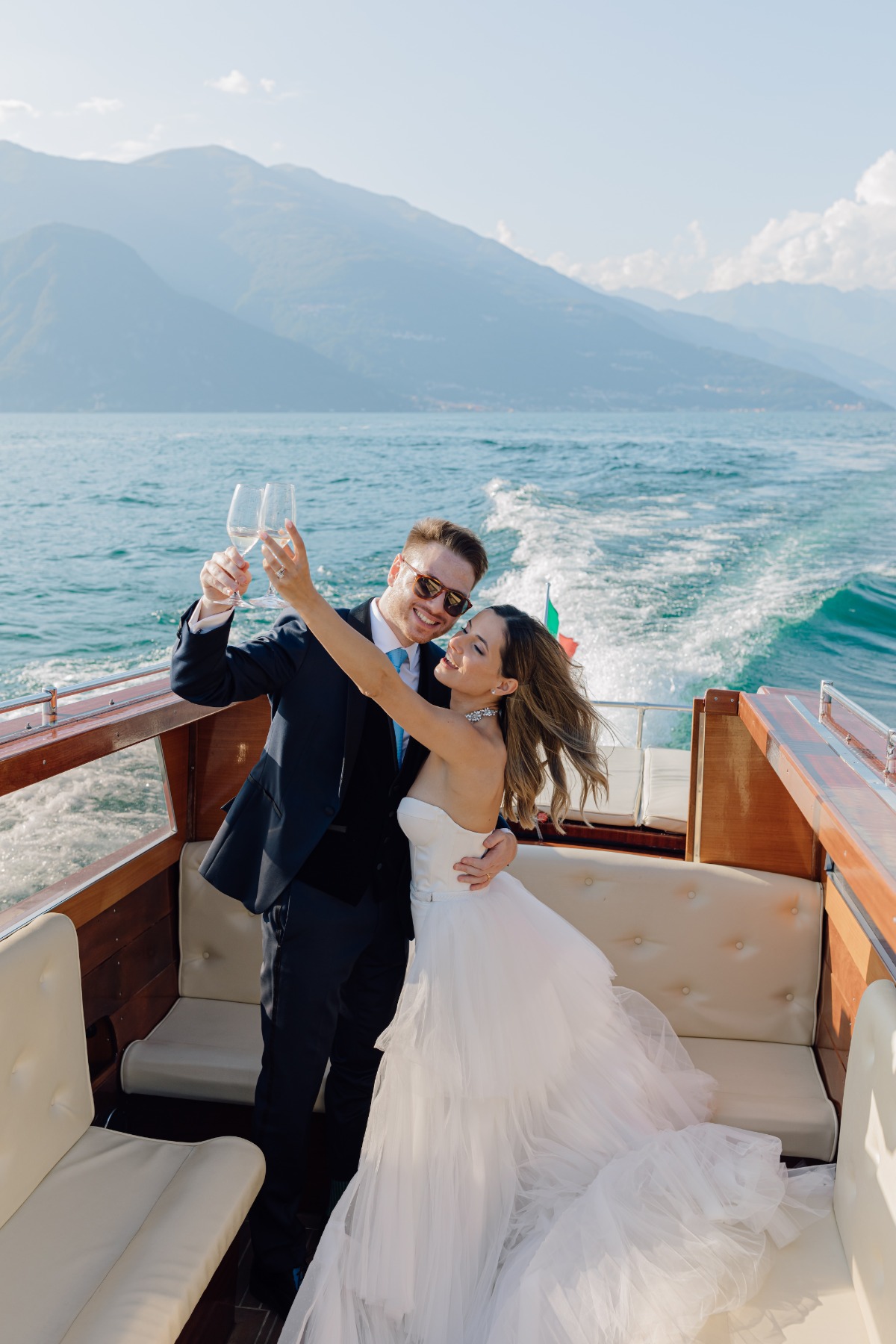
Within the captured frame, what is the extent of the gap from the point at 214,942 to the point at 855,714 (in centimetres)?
169

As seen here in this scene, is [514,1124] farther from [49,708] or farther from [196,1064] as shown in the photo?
[49,708]

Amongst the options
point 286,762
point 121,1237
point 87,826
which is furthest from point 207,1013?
point 286,762

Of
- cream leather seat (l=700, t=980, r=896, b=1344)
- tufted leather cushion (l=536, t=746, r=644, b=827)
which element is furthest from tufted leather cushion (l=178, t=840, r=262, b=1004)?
cream leather seat (l=700, t=980, r=896, b=1344)

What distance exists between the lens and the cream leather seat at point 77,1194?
1.44 m

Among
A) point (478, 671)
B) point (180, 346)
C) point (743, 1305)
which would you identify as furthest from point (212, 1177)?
point (180, 346)

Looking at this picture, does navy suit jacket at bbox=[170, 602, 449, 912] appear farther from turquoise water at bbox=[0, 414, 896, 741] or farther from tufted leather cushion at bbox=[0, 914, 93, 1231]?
turquoise water at bbox=[0, 414, 896, 741]

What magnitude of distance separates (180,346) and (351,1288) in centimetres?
7758

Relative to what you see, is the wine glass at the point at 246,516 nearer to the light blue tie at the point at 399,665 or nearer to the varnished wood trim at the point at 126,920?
the light blue tie at the point at 399,665

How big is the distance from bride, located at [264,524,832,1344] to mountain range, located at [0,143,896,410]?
69897mm

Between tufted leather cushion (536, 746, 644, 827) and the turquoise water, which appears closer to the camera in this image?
tufted leather cushion (536, 746, 644, 827)

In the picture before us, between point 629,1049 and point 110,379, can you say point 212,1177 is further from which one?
point 110,379

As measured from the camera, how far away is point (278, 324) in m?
86.2

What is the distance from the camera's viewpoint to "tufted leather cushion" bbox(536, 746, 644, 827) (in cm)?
329

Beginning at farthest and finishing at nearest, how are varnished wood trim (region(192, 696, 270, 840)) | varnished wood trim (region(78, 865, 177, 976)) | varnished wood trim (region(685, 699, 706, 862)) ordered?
varnished wood trim (region(192, 696, 270, 840)) → varnished wood trim (region(685, 699, 706, 862)) → varnished wood trim (region(78, 865, 177, 976))
